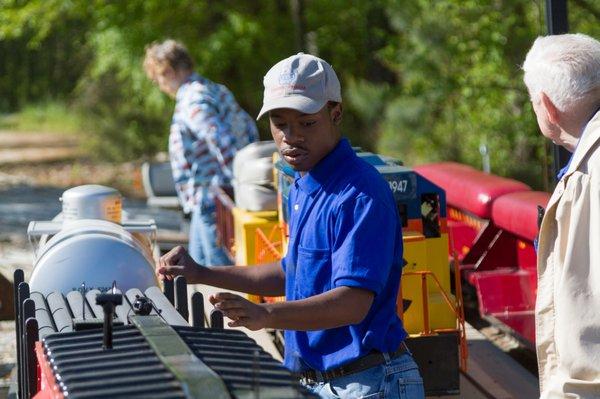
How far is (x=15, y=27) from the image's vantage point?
72.2 ft

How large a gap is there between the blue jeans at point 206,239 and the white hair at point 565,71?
5.75 metres

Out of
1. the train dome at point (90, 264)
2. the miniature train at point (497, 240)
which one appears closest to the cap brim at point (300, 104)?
the train dome at point (90, 264)

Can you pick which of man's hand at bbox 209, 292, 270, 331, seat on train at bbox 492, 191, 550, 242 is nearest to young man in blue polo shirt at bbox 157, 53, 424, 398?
man's hand at bbox 209, 292, 270, 331

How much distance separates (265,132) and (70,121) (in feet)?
50.1

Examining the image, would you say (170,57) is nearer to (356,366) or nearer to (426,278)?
(426,278)

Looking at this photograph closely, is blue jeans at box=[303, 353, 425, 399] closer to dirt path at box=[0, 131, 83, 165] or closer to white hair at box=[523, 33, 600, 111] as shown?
white hair at box=[523, 33, 600, 111]

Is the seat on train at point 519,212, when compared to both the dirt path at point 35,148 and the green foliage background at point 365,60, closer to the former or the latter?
the green foliage background at point 365,60

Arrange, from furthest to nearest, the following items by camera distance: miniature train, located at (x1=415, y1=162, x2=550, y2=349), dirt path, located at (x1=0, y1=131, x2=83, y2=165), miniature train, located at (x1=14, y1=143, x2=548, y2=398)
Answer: dirt path, located at (x1=0, y1=131, x2=83, y2=165), miniature train, located at (x1=415, y1=162, x2=550, y2=349), miniature train, located at (x1=14, y1=143, x2=548, y2=398)

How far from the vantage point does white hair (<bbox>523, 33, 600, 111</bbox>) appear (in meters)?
3.40

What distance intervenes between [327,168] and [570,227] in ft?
2.65

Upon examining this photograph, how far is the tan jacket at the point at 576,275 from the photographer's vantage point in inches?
130

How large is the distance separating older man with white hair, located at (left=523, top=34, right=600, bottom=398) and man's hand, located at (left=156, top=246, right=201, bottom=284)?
125 cm

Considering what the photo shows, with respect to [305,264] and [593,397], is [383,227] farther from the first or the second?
[593,397]

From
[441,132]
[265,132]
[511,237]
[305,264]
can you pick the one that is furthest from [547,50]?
[265,132]
